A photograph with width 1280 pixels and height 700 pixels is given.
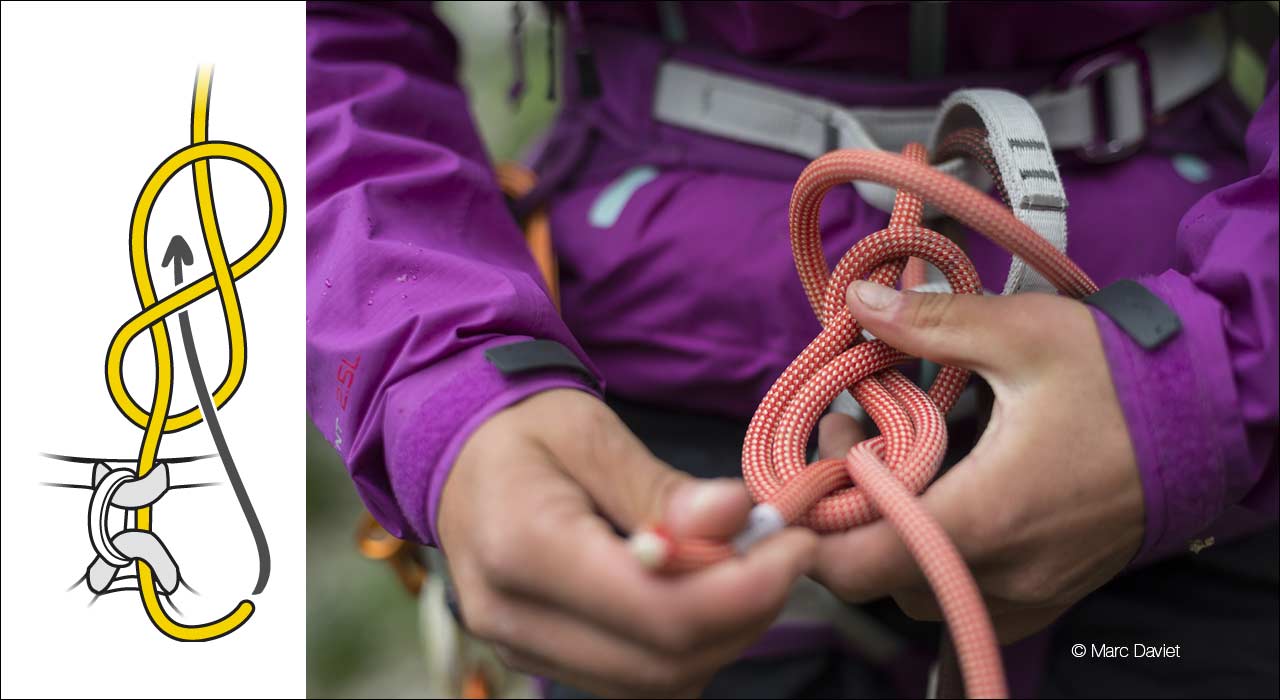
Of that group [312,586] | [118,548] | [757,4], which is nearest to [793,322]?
[757,4]

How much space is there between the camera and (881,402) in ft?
1.86

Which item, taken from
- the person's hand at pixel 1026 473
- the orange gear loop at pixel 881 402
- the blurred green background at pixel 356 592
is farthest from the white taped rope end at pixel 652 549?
the blurred green background at pixel 356 592

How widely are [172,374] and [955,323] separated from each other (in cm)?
56

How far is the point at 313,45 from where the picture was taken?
76 centimetres

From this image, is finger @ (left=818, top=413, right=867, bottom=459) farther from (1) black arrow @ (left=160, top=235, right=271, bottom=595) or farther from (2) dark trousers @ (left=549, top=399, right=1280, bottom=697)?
(1) black arrow @ (left=160, top=235, right=271, bottom=595)

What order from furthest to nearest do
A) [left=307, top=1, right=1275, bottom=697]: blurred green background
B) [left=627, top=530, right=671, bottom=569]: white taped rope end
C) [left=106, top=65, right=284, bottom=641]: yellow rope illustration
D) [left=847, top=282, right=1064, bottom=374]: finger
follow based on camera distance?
[left=307, top=1, right=1275, bottom=697]: blurred green background < [left=106, top=65, right=284, bottom=641]: yellow rope illustration < [left=847, top=282, right=1064, bottom=374]: finger < [left=627, top=530, right=671, bottom=569]: white taped rope end

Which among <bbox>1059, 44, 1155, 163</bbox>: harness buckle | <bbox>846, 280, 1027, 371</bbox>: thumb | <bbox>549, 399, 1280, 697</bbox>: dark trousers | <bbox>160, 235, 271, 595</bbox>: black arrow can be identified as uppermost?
<bbox>1059, 44, 1155, 163</bbox>: harness buckle

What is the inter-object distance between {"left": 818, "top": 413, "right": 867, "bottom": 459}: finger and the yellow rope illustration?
425mm

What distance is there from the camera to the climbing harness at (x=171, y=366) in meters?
0.73

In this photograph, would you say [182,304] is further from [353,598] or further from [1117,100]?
[353,598]

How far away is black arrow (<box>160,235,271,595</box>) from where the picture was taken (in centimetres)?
73

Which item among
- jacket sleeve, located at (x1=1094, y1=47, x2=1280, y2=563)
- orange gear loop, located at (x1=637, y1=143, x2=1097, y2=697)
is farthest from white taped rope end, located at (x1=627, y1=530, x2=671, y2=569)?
jacket sleeve, located at (x1=1094, y1=47, x2=1280, y2=563)

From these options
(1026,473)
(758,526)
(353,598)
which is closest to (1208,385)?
(1026,473)

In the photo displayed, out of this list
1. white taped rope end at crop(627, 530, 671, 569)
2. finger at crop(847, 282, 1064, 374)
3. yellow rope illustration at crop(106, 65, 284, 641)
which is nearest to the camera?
white taped rope end at crop(627, 530, 671, 569)
